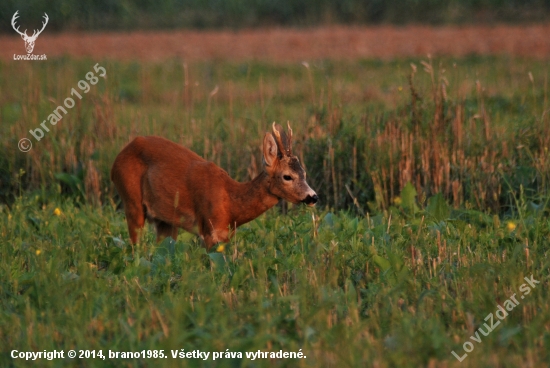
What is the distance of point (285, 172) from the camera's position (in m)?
7.03

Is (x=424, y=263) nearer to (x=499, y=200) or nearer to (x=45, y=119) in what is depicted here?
(x=499, y=200)

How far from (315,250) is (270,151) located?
1571 mm

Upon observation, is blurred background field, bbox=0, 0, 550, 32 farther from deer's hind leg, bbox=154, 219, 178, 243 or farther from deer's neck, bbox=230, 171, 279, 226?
deer's neck, bbox=230, 171, 279, 226

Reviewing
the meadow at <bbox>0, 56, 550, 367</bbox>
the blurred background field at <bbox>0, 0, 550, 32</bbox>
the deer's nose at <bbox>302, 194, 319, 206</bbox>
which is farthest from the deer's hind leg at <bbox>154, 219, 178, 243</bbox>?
the blurred background field at <bbox>0, 0, 550, 32</bbox>

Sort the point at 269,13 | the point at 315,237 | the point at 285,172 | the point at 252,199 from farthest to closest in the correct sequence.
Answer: the point at 269,13 → the point at 252,199 → the point at 285,172 → the point at 315,237

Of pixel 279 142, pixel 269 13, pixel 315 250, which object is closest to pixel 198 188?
pixel 279 142

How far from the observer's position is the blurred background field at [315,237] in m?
4.85

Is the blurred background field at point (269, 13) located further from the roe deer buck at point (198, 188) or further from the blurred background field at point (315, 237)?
the roe deer buck at point (198, 188)

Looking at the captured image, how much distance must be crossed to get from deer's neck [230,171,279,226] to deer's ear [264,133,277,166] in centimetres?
18

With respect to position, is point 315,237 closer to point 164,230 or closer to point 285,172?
point 285,172

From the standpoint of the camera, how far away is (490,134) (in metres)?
9.12

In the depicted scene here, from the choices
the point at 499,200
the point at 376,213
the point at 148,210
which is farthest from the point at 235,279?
the point at 499,200

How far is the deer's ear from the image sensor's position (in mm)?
6977

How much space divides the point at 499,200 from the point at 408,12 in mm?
20376
